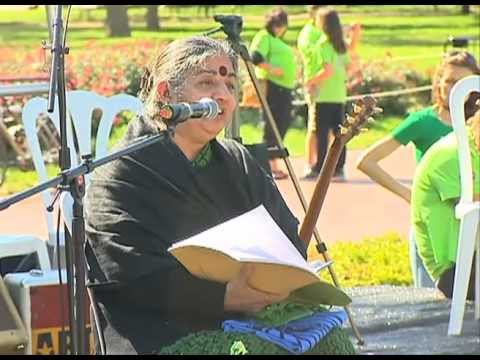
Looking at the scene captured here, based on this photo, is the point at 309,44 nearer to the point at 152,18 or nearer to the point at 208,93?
the point at 208,93

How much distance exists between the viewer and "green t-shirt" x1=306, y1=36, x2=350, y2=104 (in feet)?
34.7

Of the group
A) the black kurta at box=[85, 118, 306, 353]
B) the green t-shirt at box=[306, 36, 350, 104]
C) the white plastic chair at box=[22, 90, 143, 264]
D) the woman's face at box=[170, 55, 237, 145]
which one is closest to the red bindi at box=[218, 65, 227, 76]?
the woman's face at box=[170, 55, 237, 145]

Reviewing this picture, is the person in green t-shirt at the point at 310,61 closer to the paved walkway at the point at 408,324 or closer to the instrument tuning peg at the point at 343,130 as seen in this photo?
the paved walkway at the point at 408,324

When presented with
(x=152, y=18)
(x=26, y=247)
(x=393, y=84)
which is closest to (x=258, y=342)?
(x=26, y=247)

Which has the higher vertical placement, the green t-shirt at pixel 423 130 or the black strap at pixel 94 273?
the black strap at pixel 94 273

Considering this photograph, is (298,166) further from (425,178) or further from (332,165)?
(332,165)

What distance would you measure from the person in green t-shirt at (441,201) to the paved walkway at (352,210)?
161 cm

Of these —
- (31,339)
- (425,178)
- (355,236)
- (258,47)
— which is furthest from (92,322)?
(258,47)

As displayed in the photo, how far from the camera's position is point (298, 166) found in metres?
11.4

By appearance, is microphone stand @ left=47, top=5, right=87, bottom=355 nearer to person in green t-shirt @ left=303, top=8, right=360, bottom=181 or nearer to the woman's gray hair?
the woman's gray hair

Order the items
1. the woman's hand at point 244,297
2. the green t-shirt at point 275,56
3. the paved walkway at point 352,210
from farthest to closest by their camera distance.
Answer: the green t-shirt at point 275,56 → the paved walkway at point 352,210 → the woman's hand at point 244,297

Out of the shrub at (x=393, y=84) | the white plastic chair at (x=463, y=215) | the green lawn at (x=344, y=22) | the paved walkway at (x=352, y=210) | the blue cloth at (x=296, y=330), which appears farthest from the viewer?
the green lawn at (x=344, y=22)

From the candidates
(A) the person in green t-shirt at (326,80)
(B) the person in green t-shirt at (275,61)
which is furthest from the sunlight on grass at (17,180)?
A: (A) the person in green t-shirt at (326,80)

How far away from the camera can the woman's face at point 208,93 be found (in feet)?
11.5
